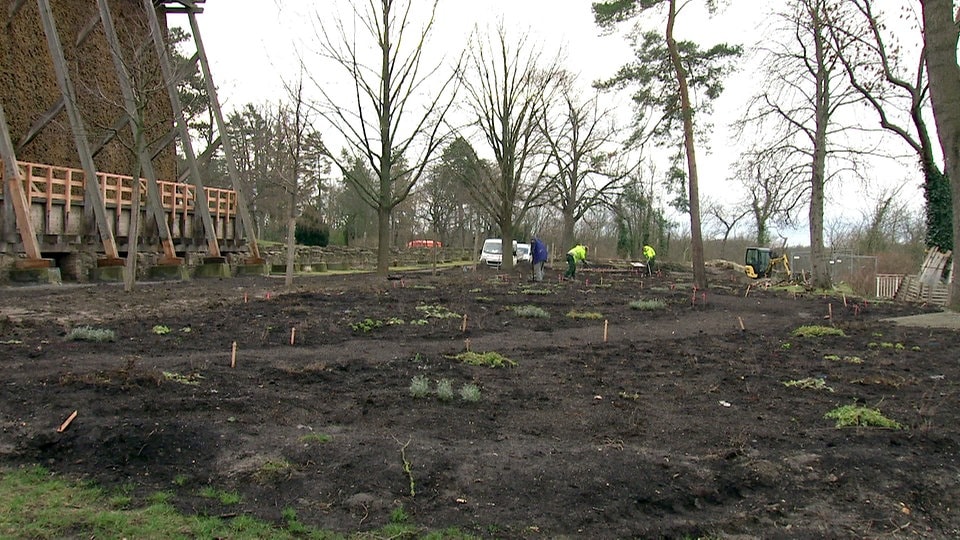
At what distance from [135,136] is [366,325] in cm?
811

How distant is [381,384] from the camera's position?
7.24 m

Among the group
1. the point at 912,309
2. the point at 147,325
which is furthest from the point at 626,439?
the point at 912,309

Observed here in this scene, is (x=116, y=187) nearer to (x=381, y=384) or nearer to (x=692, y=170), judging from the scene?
(x=381, y=384)

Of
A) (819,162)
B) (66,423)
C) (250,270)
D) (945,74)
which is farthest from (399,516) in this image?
(819,162)

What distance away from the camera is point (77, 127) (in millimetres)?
17188

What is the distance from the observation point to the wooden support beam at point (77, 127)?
17.3 m

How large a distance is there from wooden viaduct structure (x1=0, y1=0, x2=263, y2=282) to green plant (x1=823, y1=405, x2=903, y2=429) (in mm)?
13670

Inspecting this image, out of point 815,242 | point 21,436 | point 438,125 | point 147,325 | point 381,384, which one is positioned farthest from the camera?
point 815,242

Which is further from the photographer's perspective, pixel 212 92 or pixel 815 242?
pixel 815 242

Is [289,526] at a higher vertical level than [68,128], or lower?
lower

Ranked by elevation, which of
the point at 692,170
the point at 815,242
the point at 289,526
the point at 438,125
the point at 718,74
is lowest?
the point at 289,526

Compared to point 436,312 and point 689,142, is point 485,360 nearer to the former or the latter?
point 436,312

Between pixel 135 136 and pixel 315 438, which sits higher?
pixel 135 136

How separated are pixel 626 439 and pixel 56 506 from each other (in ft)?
13.1
